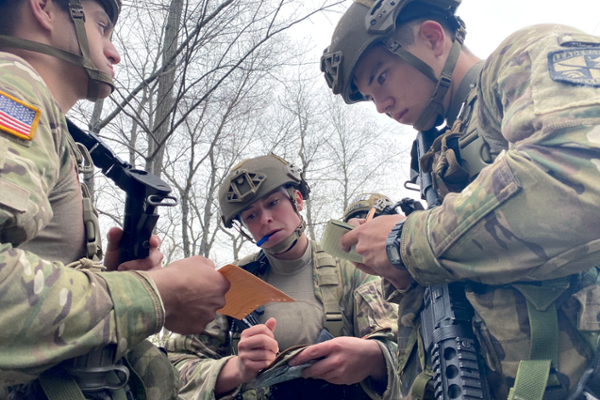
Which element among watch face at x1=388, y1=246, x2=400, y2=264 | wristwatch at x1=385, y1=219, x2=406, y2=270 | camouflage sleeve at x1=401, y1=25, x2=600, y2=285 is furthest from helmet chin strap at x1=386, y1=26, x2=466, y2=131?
watch face at x1=388, y1=246, x2=400, y2=264

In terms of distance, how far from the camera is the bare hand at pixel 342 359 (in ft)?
7.32

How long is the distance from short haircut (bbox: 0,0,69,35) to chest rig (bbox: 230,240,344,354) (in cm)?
232

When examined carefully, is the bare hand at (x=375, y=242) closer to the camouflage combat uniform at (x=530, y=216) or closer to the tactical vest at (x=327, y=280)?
the camouflage combat uniform at (x=530, y=216)

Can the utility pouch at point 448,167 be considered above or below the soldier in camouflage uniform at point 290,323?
above

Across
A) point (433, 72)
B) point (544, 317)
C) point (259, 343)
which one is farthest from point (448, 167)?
point (259, 343)

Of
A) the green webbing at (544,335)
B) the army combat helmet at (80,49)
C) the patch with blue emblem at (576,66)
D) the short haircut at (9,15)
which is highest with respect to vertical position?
the short haircut at (9,15)

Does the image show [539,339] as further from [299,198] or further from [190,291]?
[299,198]

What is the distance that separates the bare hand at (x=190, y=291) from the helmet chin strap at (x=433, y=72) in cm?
147

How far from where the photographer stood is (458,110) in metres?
2.21

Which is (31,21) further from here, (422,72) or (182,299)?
(422,72)

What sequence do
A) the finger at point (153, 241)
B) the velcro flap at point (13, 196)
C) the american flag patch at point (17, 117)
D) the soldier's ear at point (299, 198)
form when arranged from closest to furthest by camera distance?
the velcro flap at point (13, 196), the american flag patch at point (17, 117), the finger at point (153, 241), the soldier's ear at point (299, 198)

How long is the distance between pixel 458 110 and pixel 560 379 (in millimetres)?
1411

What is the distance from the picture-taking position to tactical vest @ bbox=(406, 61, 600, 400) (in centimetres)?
130

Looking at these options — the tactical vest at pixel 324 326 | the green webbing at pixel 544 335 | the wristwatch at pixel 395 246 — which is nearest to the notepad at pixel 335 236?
the wristwatch at pixel 395 246
